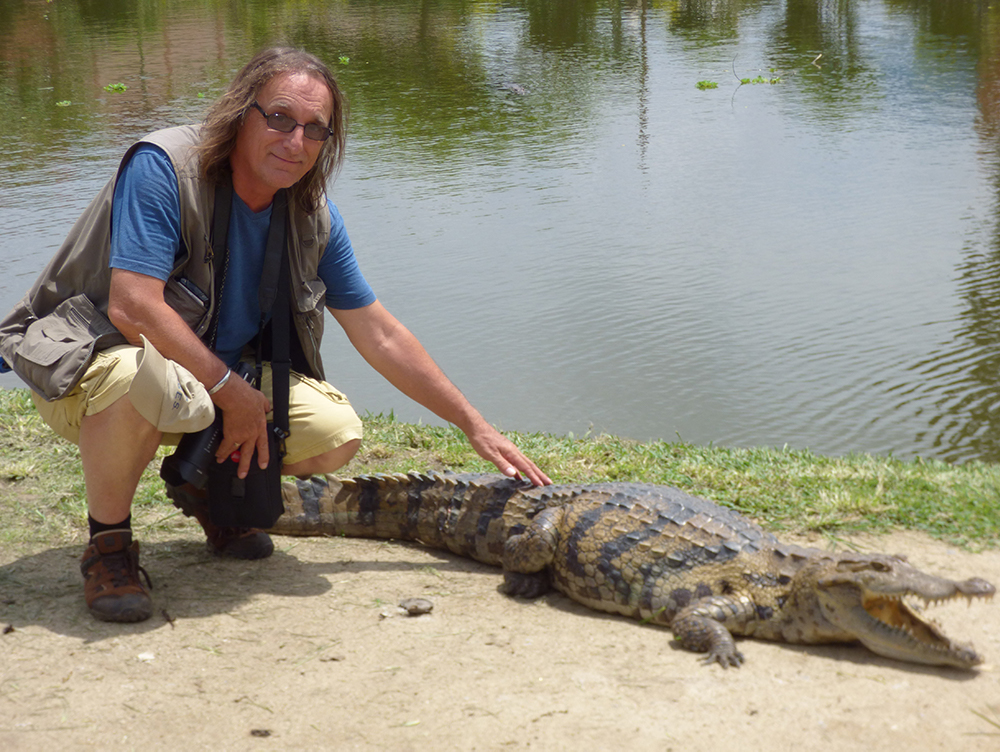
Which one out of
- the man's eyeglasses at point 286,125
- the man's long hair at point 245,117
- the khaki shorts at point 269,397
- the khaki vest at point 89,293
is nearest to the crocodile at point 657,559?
the khaki shorts at point 269,397

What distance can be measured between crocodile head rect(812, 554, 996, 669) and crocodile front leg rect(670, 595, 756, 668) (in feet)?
0.81

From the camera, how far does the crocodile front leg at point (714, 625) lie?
2.80 meters

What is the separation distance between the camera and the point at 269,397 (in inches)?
128

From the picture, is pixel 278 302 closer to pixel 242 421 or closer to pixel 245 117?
pixel 242 421

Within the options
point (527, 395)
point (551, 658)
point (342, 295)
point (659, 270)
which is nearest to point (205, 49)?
point (659, 270)

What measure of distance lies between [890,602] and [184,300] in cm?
235

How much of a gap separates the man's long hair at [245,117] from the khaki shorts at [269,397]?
0.63 meters

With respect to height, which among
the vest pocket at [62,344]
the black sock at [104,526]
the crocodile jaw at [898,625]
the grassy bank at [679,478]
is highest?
the vest pocket at [62,344]

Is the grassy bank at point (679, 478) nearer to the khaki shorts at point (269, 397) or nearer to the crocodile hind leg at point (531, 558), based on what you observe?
the khaki shorts at point (269, 397)

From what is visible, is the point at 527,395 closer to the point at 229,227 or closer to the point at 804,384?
the point at 804,384

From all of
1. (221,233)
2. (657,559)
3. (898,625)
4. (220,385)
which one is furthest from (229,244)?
(898,625)

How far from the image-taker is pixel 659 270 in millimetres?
7676

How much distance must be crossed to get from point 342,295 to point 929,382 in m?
4.34

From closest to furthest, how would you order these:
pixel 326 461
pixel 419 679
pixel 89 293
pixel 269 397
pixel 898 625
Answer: pixel 419 679 < pixel 898 625 < pixel 89 293 < pixel 269 397 < pixel 326 461
